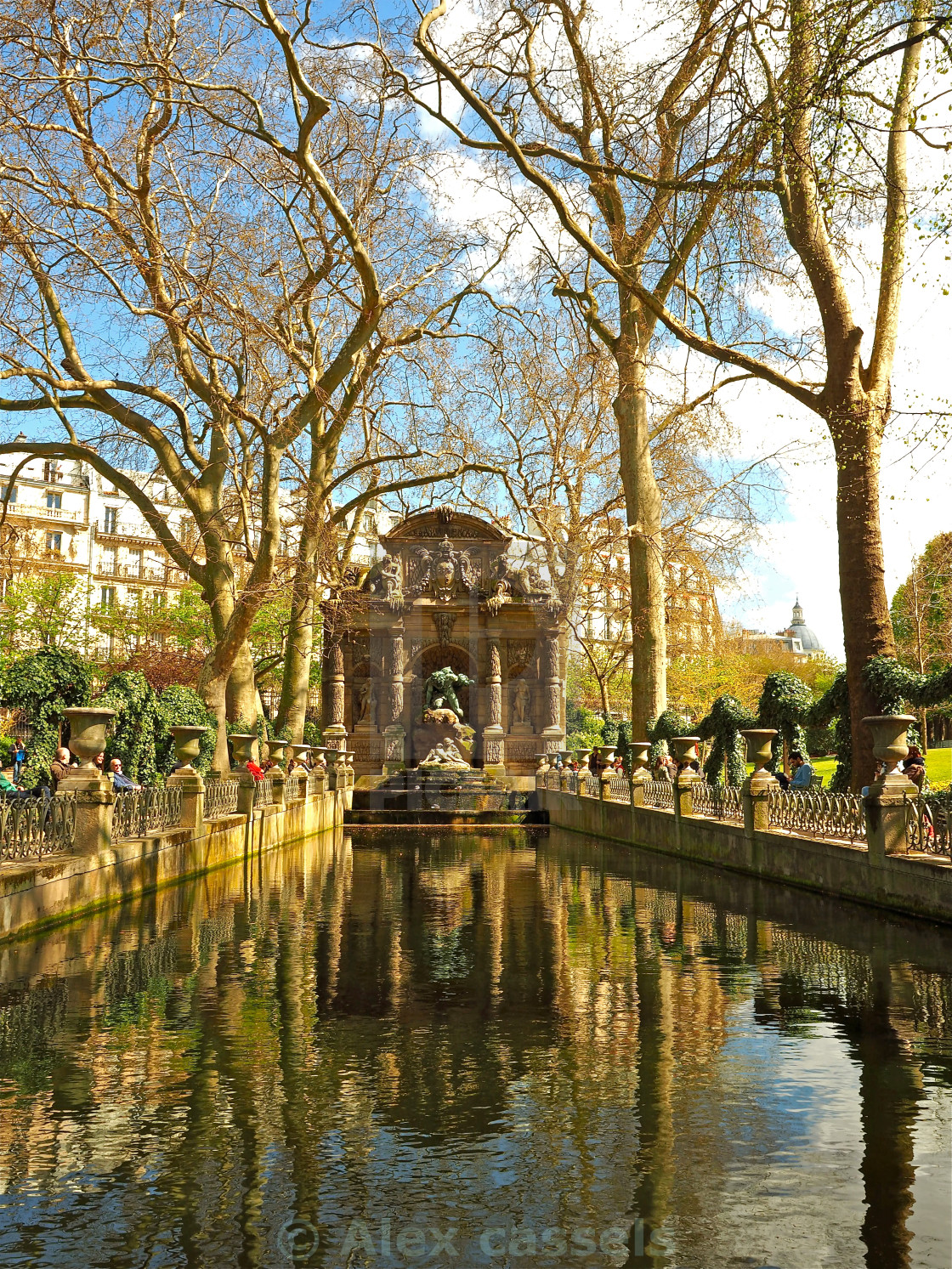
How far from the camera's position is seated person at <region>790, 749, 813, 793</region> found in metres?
17.7

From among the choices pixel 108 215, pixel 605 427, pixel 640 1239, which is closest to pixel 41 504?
pixel 605 427

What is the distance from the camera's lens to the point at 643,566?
25.8 m

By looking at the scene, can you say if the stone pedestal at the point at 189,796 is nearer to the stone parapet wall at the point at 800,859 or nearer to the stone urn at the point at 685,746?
the stone parapet wall at the point at 800,859

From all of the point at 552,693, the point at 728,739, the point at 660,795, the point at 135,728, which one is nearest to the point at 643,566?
the point at 660,795

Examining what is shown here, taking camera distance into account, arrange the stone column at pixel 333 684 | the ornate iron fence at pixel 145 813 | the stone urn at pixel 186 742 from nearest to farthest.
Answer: the ornate iron fence at pixel 145 813, the stone urn at pixel 186 742, the stone column at pixel 333 684

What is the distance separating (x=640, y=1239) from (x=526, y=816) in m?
27.1

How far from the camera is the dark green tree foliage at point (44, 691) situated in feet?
54.9

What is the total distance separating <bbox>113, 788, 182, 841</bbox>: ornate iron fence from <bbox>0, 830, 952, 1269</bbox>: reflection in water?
2246mm

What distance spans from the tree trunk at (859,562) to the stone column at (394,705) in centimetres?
2690

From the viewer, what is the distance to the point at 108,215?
20297 mm

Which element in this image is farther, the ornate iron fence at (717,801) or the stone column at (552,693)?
the stone column at (552,693)

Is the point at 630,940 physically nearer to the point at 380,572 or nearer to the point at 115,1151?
the point at 115,1151

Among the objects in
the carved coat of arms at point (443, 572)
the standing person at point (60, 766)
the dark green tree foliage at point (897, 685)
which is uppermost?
the carved coat of arms at point (443, 572)

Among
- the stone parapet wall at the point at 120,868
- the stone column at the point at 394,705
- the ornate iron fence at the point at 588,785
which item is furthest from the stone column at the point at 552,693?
the stone parapet wall at the point at 120,868
